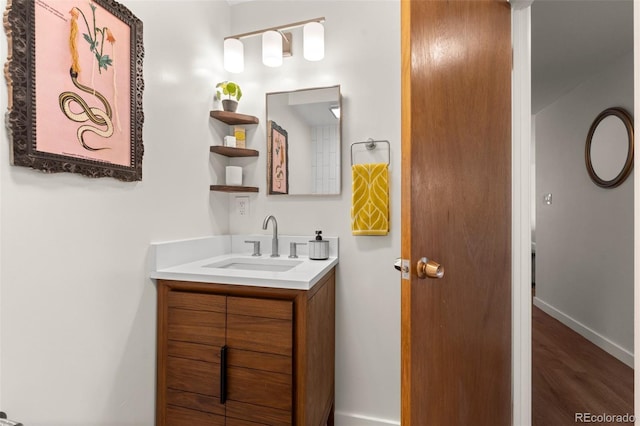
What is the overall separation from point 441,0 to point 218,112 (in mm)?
1255

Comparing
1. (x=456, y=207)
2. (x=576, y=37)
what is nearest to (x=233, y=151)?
(x=456, y=207)

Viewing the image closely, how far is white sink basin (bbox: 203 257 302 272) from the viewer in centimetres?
163

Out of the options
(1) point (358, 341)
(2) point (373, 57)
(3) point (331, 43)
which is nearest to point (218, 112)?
(3) point (331, 43)

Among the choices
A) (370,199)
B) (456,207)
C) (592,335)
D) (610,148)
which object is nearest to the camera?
(456,207)

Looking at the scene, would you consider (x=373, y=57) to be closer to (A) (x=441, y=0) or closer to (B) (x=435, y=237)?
(A) (x=441, y=0)

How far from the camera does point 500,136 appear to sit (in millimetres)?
1140

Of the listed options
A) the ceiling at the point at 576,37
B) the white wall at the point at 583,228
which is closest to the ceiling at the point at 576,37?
the ceiling at the point at 576,37

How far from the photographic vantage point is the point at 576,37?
2.16m

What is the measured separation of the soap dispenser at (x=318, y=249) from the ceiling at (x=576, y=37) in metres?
1.95

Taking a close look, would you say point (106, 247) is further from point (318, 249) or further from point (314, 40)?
point (314, 40)

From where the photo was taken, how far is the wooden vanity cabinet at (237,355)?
1189 mm

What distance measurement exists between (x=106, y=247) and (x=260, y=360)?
74 centimetres

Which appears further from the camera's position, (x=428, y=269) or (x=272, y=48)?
(x=272, y=48)

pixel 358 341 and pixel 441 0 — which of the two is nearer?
pixel 441 0
